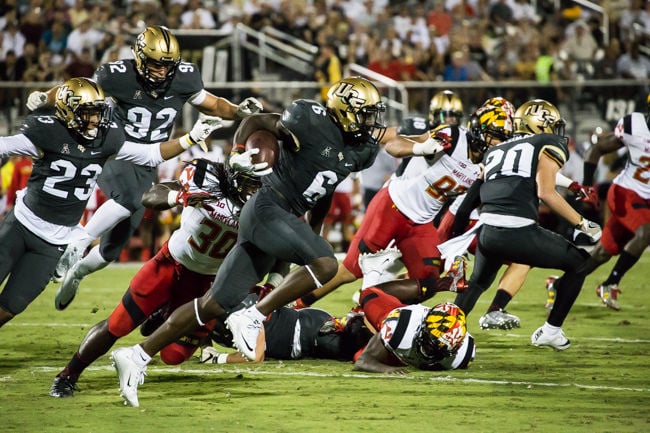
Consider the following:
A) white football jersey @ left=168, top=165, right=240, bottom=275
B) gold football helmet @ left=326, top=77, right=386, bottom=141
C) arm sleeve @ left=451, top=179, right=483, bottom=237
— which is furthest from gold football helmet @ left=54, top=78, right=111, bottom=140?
arm sleeve @ left=451, top=179, right=483, bottom=237

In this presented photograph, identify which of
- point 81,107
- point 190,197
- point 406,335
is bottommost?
point 406,335

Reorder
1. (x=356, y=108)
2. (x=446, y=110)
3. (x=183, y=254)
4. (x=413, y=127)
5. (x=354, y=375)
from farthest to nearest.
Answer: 1. (x=446, y=110)
2. (x=413, y=127)
3. (x=354, y=375)
4. (x=183, y=254)
5. (x=356, y=108)

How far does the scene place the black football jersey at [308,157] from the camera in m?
6.37

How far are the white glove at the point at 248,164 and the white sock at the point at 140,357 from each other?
3.78 ft

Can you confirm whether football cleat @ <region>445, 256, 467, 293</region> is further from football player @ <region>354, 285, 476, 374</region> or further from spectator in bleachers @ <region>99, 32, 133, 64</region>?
spectator in bleachers @ <region>99, 32, 133, 64</region>

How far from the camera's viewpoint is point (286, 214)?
20.4ft

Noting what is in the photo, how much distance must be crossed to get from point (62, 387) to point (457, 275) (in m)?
3.15

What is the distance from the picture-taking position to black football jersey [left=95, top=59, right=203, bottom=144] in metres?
8.45

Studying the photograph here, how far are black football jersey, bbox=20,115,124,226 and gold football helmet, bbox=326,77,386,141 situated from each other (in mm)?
1525

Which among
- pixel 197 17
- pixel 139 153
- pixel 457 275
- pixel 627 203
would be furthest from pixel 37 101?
pixel 197 17

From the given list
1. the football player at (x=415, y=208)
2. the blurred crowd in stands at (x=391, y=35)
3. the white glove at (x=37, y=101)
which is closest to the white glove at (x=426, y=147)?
the football player at (x=415, y=208)

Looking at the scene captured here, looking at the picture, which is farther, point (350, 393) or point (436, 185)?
point (436, 185)

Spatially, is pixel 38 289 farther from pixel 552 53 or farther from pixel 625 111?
pixel 552 53

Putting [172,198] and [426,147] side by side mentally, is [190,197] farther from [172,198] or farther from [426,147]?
[426,147]
